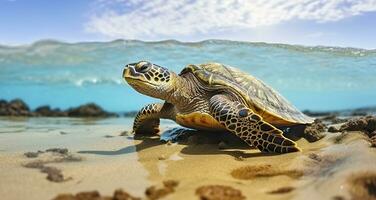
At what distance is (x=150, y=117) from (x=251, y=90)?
149 cm

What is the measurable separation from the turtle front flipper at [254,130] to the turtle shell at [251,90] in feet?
1.76

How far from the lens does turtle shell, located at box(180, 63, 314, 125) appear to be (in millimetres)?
4289

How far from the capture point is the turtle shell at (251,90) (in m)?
4.29

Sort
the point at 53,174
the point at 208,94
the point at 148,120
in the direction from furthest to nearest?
the point at 148,120 < the point at 208,94 < the point at 53,174

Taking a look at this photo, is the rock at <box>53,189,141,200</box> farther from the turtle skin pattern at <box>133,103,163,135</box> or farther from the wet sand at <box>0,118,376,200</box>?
the turtle skin pattern at <box>133,103,163,135</box>

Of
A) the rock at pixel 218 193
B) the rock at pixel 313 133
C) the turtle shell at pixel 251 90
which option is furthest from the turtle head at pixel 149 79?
the rock at pixel 218 193

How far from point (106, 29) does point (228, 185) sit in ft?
45.2

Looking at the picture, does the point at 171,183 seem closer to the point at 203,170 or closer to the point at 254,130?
the point at 203,170

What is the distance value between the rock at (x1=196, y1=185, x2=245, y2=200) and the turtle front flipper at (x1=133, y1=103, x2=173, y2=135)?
283 centimetres

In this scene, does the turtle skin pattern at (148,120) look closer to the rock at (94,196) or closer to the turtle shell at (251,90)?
the turtle shell at (251,90)

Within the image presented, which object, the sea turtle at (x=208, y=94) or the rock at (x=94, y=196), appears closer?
the rock at (x=94, y=196)

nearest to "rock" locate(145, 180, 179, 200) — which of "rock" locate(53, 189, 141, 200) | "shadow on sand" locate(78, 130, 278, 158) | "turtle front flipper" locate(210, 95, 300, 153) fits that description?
"rock" locate(53, 189, 141, 200)

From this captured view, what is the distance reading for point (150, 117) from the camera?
5.18m

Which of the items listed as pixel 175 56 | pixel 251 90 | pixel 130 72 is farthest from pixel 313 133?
pixel 175 56
